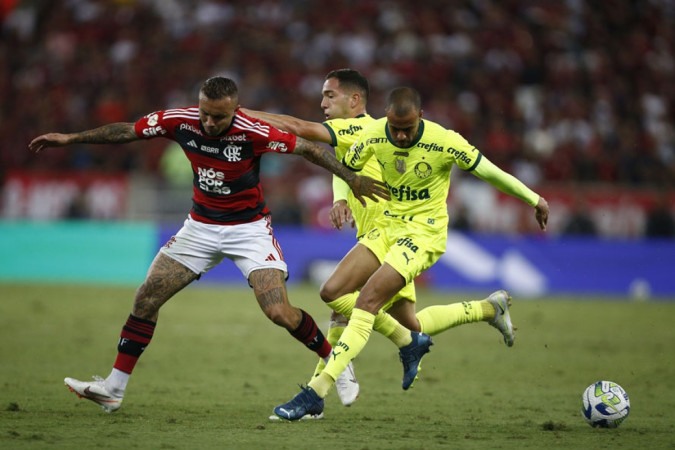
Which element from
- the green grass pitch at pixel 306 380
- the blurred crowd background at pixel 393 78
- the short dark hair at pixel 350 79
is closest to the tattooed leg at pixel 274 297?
the green grass pitch at pixel 306 380

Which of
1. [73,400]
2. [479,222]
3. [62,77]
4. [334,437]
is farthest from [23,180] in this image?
[334,437]

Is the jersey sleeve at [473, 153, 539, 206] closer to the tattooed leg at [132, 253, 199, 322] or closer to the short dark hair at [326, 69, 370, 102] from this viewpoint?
the short dark hair at [326, 69, 370, 102]

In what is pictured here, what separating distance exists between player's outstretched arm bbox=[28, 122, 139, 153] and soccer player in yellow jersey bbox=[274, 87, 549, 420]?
1809 mm

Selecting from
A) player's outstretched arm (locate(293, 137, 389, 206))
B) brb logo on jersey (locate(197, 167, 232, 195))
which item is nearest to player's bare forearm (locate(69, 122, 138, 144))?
brb logo on jersey (locate(197, 167, 232, 195))

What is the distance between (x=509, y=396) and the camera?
31.9ft

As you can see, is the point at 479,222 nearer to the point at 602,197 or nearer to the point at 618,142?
the point at 602,197

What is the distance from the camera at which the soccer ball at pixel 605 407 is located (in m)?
7.82

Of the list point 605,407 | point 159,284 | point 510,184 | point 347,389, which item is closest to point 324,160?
point 510,184

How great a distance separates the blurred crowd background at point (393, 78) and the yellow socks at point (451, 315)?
12.2 meters

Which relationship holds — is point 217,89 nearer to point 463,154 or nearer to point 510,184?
point 463,154

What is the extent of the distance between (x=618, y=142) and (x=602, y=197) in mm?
2946

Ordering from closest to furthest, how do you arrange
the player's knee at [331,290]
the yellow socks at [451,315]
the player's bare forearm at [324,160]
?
1. the player's bare forearm at [324,160]
2. the player's knee at [331,290]
3. the yellow socks at [451,315]

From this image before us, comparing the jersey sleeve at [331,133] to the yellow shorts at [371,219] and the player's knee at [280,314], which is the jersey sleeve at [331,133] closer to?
the yellow shorts at [371,219]

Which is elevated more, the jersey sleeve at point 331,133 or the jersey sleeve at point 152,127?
the jersey sleeve at point 331,133
